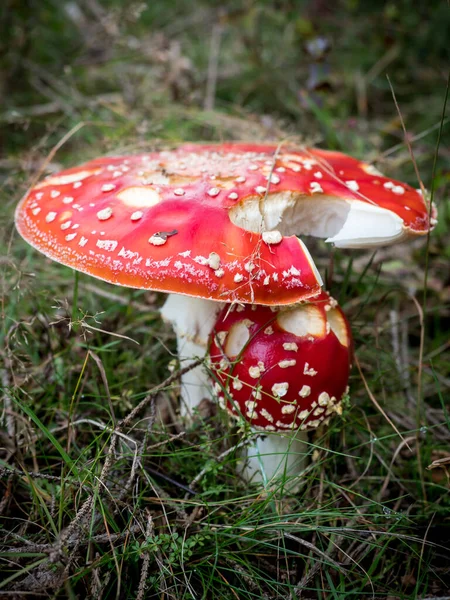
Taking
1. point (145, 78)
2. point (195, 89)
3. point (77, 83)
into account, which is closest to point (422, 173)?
point (195, 89)

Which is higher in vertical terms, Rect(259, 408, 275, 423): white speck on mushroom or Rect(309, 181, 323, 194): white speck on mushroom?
Rect(309, 181, 323, 194): white speck on mushroom

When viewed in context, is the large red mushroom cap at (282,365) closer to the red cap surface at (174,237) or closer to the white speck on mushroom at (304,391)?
the white speck on mushroom at (304,391)

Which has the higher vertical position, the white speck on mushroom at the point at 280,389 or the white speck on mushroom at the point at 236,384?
the white speck on mushroom at the point at 280,389

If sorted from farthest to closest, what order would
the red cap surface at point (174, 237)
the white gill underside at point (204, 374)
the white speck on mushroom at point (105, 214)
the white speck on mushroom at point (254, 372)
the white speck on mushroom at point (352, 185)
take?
the white gill underside at point (204, 374)
the white speck on mushroom at point (352, 185)
the white speck on mushroom at point (254, 372)
the white speck on mushroom at point (105, 214)
the red cap surface at point (174, 237)

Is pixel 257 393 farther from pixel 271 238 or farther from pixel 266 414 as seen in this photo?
pixel 271 238

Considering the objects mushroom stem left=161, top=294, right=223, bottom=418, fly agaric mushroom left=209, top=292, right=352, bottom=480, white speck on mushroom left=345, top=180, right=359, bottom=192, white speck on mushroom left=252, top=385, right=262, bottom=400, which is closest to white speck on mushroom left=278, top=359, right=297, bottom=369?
fly agaric mushroom left=209, top=292, right=352, bottom=480

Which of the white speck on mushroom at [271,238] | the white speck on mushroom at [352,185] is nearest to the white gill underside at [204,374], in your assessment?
the white speck on mushroom at [271,238]

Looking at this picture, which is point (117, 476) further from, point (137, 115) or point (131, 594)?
point (137, 115)

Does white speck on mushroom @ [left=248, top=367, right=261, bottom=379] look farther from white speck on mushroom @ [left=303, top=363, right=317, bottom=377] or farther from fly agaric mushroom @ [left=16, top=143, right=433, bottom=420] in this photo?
fly agaric mushroom @ [left=16, top=143, right=433, bottom=420]

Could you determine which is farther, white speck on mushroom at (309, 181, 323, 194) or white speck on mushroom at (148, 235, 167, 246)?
white speck on mushroom at (309, 181, 323, 194)
